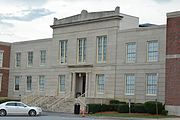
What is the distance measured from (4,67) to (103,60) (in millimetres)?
20721

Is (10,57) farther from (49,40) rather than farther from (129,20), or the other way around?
(129,20)

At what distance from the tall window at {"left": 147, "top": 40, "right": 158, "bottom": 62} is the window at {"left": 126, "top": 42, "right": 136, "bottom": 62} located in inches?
80.7

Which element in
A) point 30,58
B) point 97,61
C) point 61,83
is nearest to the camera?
point 97,61

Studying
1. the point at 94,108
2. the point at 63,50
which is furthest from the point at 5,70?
the point at 94,108

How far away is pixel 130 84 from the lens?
4653 centimetres

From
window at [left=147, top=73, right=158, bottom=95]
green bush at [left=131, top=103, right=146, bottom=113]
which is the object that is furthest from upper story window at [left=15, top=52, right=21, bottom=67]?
green bush at [left=131, top=103, right=146, bottom=113]

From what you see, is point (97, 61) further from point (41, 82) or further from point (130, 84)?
point (41, 82)

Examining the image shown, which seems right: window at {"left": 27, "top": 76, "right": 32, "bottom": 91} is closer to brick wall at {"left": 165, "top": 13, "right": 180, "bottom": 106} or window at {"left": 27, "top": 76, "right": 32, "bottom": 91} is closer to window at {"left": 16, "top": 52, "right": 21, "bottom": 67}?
window at {"left": 16, "top": 52, "right": 21, "bottom": 67}

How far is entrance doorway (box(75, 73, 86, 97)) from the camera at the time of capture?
2077 inches

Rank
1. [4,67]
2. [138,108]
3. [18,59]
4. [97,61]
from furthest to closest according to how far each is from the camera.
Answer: [4,67] < [18,59] < [97,61] < [138,108]

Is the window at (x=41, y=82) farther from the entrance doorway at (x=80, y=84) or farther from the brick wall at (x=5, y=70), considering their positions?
the brick wall at (x=5, y=70)

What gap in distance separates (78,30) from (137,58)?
10457 millimetres

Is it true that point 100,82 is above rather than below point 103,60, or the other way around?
below

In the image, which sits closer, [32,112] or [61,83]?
[32,112]
